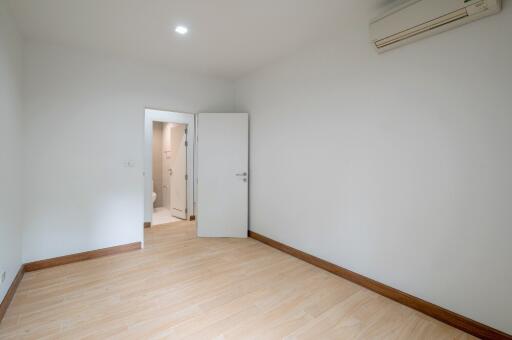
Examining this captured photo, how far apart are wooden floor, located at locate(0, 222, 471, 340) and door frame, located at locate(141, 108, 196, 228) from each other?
170cm

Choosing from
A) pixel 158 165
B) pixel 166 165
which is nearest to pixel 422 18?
pixel 166 165

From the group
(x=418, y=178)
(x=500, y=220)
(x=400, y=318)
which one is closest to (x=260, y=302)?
(x=400, y=318)

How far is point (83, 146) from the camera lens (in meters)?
2.97

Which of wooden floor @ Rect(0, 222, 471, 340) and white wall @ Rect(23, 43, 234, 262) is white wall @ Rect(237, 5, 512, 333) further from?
white wall @ Rect(23, 43, 234, 262)

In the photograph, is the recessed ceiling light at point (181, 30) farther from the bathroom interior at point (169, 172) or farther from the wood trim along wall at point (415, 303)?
the wood trim along wall at point (415, 303)

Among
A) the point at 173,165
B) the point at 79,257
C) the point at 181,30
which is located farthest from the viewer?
the point at 173,165

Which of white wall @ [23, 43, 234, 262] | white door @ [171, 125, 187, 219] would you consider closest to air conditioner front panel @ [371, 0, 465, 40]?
white wall @ [23, 43, 234, 262]

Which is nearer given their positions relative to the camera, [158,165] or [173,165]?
[173,165]

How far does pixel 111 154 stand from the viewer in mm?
3162

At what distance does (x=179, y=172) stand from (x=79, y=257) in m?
2.62

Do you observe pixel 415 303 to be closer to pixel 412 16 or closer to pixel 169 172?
pixel 412 16

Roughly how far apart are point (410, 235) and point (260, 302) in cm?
143

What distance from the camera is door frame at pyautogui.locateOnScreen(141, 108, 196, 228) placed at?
461 cm

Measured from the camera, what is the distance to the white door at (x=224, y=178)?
12.8 ft
